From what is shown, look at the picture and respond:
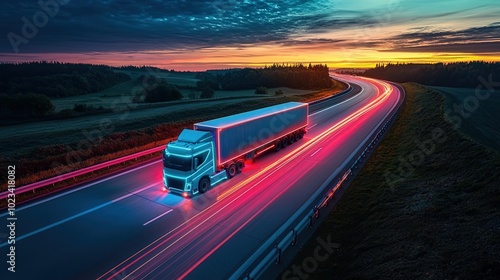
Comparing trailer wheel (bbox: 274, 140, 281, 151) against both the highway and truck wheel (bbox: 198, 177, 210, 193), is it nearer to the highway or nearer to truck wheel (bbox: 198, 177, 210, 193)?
the highway

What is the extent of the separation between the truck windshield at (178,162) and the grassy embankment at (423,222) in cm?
765

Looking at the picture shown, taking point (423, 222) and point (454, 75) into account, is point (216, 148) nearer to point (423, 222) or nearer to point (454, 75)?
point (423, 222)

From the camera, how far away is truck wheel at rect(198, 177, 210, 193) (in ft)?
55.6

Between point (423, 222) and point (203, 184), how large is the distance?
11150 millimetres

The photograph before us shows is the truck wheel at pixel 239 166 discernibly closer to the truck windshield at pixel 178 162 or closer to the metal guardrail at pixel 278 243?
the truck windshield at pixel 178 162

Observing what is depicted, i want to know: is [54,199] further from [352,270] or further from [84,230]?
[352,270]

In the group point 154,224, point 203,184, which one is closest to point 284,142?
point 203,184

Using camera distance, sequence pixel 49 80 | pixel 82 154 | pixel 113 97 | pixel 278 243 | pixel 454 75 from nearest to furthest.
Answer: pixel 278 243 → pixel 82 154 → pixel 113 97 → pixel 49 80 → pixel 454 75

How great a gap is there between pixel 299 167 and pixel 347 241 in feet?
30.1

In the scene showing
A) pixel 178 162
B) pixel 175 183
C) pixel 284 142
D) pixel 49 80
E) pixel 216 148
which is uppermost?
pixel 49 80

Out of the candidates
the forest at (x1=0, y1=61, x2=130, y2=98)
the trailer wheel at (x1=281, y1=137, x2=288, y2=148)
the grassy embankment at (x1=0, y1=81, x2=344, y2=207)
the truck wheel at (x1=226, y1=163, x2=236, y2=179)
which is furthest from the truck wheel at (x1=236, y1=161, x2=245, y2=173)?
the forest at (x1=0, y1=61, x2=130, y2=98)

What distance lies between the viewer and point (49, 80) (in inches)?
3851

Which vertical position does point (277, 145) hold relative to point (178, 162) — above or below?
below

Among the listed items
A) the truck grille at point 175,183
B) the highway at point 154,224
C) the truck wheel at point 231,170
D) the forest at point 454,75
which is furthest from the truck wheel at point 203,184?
the forest at point 454,75
